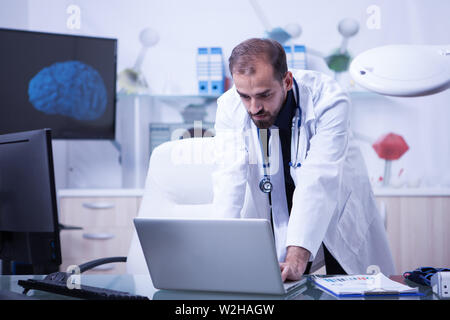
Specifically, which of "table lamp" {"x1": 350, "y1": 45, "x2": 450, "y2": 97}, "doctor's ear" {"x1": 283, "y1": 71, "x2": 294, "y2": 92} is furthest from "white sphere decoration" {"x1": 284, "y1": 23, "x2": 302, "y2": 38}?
"table lamp" {"x1": 350, "y1": 45, "x2": 450, "y2": 97}

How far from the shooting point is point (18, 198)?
97 cm

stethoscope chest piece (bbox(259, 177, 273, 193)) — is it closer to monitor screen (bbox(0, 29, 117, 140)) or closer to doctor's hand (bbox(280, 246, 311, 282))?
doctor's hand (bbox(280, 246, 311, 282))

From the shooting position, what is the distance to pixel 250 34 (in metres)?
3.22

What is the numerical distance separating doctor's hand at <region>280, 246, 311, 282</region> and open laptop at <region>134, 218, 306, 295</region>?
0.32 feet

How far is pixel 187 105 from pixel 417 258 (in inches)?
70.8

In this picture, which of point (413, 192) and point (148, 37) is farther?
point (148, 37)

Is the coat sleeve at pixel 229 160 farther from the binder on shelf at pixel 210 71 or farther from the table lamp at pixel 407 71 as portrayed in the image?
the binder on shelf at pixel 210 71

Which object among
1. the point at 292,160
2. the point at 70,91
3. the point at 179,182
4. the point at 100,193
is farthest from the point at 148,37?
the point at 292,160

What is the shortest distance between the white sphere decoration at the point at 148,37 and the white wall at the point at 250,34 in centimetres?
4

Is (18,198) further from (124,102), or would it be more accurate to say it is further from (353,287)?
(124,102)

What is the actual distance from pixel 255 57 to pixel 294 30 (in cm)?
186

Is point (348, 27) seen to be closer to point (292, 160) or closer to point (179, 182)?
point (292, 160)

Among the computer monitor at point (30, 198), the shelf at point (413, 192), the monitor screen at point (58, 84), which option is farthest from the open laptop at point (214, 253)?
the monitor screen at point (58, 84)
